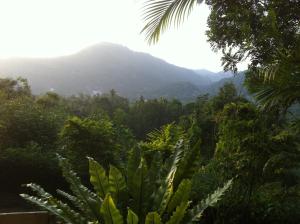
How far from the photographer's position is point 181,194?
420 centimetres

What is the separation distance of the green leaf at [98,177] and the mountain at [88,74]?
404ft

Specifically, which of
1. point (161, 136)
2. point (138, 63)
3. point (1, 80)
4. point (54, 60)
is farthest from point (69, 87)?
point (161, 136)

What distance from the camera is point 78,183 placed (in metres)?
4.48

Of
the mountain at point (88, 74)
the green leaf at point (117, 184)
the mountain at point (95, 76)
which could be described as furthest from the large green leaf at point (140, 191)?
the mountain at point (88, 74)

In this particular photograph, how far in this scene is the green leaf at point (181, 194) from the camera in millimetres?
4102

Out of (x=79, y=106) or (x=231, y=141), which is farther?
(x=79, y=106)

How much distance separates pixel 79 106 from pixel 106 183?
4884 centimetres

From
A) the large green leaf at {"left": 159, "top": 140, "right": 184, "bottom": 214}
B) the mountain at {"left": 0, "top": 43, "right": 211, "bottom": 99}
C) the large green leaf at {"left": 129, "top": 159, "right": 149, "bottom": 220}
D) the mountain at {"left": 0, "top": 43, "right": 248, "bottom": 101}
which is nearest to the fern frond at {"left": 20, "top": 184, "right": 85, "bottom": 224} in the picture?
the large green leaf at {"left": 129, "top": 159, "right": 149, "bottom": 220}

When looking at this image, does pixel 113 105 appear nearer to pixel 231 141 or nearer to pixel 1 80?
pixel 1 80

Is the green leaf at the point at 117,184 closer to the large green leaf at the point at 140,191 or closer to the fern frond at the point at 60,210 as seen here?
the large green leaf at the point at 140,191

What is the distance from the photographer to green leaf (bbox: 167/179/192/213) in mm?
4102

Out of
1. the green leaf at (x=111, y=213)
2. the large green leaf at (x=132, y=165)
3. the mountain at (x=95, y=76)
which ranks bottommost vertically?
the mountain at (x=95, y=76)

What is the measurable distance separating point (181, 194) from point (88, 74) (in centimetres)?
15848

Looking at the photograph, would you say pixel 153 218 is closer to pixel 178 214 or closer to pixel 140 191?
pixel 178 214
